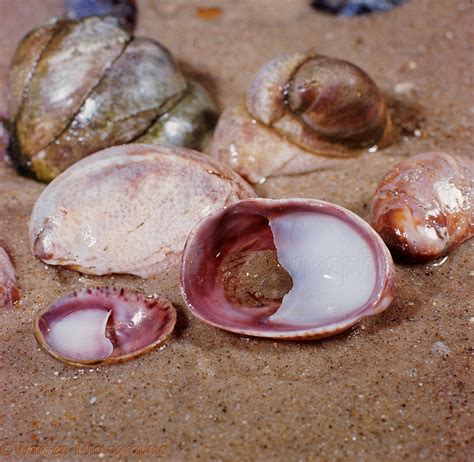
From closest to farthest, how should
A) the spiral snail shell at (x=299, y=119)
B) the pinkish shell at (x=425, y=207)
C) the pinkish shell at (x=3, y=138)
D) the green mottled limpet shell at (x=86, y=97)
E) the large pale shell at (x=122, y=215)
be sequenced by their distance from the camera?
the pinkish shell at (x=425, y=207)
the large pale shell at (x=122, y=215)
the spiral snail shell at (x=299, y=119)
the green mottled limpet shell at (x=86, y=97)
the pinkish shell at (x=3, y=138)

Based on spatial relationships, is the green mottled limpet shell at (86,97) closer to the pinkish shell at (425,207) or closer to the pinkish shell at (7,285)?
the pinkish shell at (7,285)

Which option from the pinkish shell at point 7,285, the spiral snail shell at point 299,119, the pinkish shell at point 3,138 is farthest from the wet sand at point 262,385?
the pinkish shell at point 3,138

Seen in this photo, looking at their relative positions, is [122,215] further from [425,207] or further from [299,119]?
[425,207]

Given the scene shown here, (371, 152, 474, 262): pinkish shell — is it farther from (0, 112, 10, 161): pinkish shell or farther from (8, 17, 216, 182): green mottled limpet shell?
(0, 112, 10, 161): pinkish shell

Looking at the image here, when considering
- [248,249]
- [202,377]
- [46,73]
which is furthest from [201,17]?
[202,377]

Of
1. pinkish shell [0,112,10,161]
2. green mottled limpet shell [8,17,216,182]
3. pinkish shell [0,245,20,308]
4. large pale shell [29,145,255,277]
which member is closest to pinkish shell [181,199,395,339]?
large pale shell [29,145,255,277]

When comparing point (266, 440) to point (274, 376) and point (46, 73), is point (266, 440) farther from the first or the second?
point (46, 73)

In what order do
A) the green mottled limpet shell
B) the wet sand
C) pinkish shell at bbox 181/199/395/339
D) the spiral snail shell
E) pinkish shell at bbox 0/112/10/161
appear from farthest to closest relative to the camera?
pinkish shell at bbox 0/112/10/161
the green mottled limpet shell
the spiral snail shell
pinkish shell at bbox 181/199/395/339
the wet sand
